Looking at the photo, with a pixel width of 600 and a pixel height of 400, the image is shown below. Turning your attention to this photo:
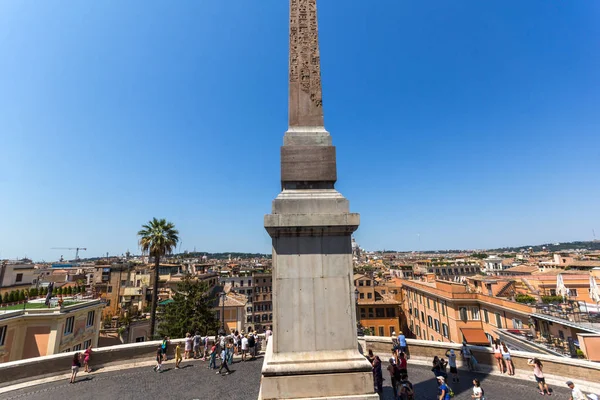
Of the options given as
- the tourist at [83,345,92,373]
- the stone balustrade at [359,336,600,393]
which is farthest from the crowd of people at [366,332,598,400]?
the tourist at [83,345,92,373]

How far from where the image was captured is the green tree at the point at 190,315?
24.5 meters

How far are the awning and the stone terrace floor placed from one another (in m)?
24.1

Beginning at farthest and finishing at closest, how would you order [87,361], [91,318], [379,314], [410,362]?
[379,314] → [91,318] → [410,362] → [87,361]

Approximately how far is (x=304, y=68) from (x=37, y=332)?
21.8 m

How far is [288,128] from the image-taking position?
21.7 feet

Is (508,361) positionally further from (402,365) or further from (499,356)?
(402,365)

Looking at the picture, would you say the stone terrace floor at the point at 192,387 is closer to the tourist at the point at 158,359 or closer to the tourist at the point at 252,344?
the tourist at the point at 158,359

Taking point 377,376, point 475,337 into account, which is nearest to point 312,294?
point 377,376

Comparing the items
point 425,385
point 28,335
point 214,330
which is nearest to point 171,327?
point 214,330

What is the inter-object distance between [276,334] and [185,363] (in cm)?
792

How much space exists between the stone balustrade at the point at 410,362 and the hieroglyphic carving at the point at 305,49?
6906 mm

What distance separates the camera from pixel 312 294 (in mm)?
5254

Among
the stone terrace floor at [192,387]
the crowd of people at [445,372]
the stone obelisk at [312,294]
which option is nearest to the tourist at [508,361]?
the crowd of people at [445,372]

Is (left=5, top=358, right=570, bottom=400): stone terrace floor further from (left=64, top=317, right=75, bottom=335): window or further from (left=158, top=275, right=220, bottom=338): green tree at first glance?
(left=158, top=275, right=220, bottom=338): green tree
